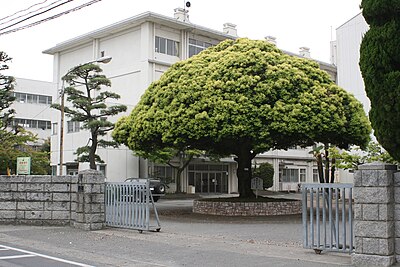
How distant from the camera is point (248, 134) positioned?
1912 centimetres

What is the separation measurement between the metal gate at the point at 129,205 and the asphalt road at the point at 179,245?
27cm

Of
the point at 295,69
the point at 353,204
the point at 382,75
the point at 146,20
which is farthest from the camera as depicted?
the point at 146,20

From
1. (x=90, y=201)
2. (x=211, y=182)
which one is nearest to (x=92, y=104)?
(x=211, y=182)

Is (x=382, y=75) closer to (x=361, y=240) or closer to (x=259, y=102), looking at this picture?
(x=361, y=240)

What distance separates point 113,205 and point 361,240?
832cm

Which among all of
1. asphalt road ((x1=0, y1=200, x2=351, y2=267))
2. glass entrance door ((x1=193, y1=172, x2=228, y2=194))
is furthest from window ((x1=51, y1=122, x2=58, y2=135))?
asphalt road ((x1=0, y1=200, x2=351, y2=267))

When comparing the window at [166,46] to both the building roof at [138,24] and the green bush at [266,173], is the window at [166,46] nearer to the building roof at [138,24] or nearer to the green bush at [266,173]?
the building roof at [138,24]

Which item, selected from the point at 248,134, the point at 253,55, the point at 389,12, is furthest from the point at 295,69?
the point at 389,12

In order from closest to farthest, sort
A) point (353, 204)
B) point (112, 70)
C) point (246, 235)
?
point (353, 204) < point (246, 235) < point (112, 70)

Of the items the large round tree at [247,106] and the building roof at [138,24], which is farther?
the building roof at [138,24]

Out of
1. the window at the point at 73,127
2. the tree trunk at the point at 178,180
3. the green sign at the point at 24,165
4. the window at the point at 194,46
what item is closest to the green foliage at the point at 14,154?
the window at the point at 73,127

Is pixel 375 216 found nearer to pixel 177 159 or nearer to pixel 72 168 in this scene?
pixel 177 159

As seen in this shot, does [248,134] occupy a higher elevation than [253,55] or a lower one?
lower

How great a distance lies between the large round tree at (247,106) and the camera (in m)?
19.2
